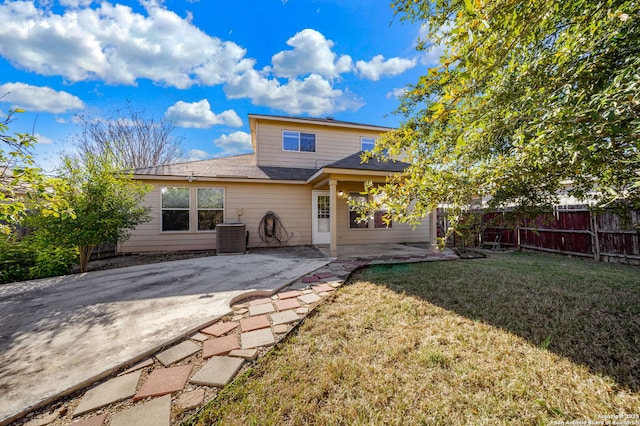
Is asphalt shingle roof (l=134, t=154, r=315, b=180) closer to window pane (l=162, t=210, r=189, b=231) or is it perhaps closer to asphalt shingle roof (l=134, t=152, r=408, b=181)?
asphalt shingle roof (l=134, t=152, r=408, b=181)

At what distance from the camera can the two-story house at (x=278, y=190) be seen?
7.80 m

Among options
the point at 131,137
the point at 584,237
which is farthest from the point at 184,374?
the point at 131,137

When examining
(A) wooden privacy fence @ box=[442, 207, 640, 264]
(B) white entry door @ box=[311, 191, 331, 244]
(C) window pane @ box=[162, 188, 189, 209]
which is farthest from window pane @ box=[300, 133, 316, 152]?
(A) wooden privacy fence @ box=[442, 207, 640, 264]

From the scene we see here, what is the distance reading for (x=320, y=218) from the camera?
9.48 m

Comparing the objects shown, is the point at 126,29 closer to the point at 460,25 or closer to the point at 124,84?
the point at 124,84

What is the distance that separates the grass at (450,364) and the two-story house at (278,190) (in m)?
3.97

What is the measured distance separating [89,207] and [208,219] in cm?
344

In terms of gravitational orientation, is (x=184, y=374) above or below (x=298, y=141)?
below

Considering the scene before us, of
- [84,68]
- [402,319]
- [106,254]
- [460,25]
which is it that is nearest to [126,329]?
[402,319]

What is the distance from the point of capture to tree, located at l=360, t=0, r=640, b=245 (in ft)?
4.19

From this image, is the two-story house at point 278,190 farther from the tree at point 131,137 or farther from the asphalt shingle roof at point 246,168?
the tree at point 131,137

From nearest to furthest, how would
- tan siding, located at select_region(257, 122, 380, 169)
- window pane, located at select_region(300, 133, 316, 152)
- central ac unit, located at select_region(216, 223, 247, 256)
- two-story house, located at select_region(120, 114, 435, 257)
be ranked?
central ac unit, located at select_region(216, 223, 247, 256)
two-story house, located at select_region(120, 114, 435, 257)
tan siding, located at select_region(257, 122, 380, 169)
window pane, located at select_region(300, 133, 316, 152)

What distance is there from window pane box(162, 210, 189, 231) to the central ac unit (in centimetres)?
157

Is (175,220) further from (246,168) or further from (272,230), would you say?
(272,230)
